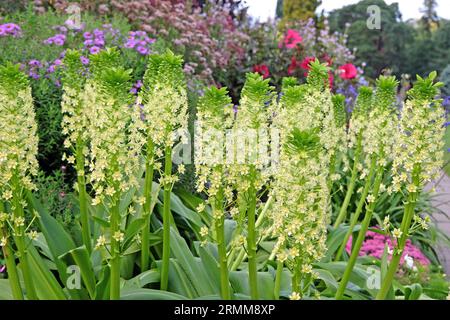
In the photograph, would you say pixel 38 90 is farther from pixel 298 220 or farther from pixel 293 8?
pixel 293 8

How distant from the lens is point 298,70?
1018 cm

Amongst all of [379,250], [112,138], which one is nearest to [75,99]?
[112,138]

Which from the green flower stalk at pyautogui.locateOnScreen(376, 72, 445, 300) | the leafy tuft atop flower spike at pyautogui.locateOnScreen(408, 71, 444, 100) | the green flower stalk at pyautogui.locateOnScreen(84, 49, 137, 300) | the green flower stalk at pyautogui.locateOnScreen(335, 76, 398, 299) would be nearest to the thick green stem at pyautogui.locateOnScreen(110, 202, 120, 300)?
the green flower stalk at pyautogui.locateOnScreen(84, 49, 137, 300)

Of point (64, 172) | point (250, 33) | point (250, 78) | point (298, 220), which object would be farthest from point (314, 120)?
point (250, 33)

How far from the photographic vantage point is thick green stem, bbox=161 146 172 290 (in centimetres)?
277

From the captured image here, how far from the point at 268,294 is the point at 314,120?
99 cm

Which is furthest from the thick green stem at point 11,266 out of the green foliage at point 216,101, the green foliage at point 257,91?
the green foliage at point 257,91

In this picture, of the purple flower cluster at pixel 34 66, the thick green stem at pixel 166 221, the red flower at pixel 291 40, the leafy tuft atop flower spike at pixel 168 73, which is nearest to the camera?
the leafy tuft atop flower spike at pixel 168 73

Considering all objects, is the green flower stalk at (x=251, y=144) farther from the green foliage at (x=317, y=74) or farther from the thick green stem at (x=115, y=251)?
the green foliage at (x=317, y=74)

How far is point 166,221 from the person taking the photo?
9.70ft

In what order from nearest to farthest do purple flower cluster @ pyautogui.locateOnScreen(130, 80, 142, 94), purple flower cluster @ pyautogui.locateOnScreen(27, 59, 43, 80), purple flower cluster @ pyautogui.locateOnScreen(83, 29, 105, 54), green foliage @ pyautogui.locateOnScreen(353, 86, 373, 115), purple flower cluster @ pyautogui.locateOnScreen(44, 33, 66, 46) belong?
Answer: 1. green foliage @ pyautogui.locateOnScreen(353, 86, 373, 115)
2. purple flower cluster @ pyautogui.locateOnScreen(27, 59, 43, 80)
3. purple flower cluster @ pyautogui.locateOnScreen(130, 80, 142, 94)
4. purple flower cluster @ pyautogui.locateOnScreen(83, 29, 105, 54)
5. purple flower cluster @ pyautogui.locateOnScreen(44, 33, 66, 46)

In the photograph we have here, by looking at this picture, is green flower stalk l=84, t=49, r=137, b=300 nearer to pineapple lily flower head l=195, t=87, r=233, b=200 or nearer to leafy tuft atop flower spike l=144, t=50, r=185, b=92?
leafy tuft atop flower spike l=144, t=50, r=185, b=92

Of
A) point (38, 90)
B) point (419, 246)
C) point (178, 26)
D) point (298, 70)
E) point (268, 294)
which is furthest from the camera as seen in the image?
point (298, 70)

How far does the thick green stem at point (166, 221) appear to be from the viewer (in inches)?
109
